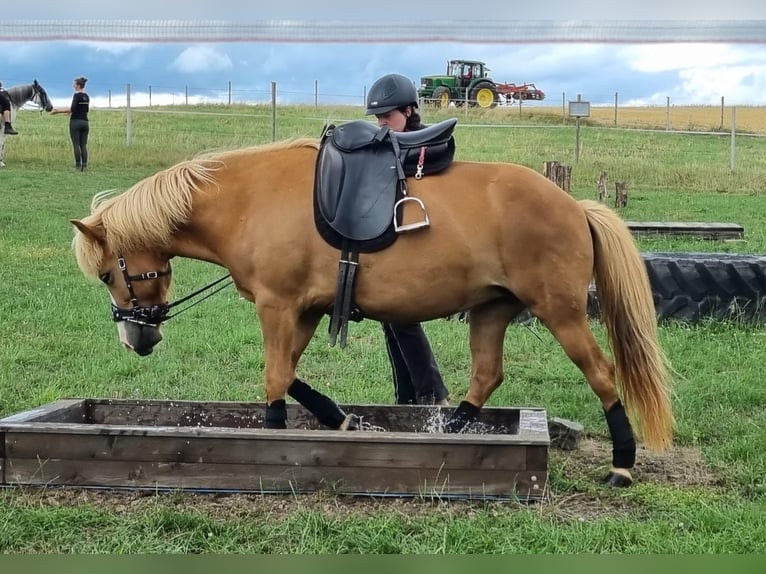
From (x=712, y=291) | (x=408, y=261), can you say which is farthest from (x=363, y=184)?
(x=712, y=291)

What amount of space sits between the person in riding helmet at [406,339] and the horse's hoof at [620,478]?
1.31 m

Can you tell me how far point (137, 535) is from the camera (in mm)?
3371

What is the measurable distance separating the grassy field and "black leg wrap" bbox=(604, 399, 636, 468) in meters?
0.14

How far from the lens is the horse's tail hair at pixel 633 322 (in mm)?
4191

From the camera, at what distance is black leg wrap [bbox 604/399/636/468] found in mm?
4078

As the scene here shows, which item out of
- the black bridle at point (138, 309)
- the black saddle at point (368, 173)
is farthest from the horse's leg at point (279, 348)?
the black bridle at point (138, 309)

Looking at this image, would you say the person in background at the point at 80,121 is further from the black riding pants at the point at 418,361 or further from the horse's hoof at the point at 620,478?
the horse's hoof at the point at 620,478

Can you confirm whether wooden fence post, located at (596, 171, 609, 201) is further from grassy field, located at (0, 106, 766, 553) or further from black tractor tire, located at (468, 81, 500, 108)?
black tractor tire, located at (468, 81, 500, 108)

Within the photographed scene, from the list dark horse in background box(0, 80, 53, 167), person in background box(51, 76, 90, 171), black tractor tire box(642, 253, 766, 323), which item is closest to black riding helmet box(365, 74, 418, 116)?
black tractor tire box(642, 253, 766, 323)

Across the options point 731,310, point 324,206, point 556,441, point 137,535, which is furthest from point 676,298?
point 137,535

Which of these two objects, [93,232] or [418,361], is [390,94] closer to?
[418,361]

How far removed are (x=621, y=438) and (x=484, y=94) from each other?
A: 30.1 m

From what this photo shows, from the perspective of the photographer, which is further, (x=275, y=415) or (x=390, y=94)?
(x=390, y=94)

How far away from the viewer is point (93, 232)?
421 cm
